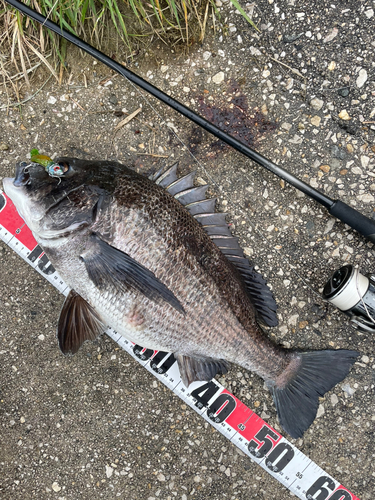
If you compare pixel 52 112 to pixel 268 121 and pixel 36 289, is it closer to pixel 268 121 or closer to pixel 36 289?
pixel 36 289

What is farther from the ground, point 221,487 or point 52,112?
point 52,112

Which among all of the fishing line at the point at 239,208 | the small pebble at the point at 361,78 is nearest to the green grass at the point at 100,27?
the fishing line at the point at 239,208

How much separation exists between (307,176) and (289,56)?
807 mm

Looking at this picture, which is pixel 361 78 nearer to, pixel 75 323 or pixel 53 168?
pixel 53 168

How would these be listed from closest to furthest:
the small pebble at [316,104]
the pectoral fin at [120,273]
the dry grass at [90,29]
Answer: the pectoral fin at [120,273] → the dry grass at [90,29] → the small pebble at [316,104]

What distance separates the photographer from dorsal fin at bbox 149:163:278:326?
7.06 feet

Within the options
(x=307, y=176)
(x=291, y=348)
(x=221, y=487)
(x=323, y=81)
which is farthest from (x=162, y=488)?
(x=323, y=81)

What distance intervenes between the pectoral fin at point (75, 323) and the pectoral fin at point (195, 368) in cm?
56

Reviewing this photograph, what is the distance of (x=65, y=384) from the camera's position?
247cm

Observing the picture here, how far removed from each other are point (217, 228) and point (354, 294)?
0.92 meters

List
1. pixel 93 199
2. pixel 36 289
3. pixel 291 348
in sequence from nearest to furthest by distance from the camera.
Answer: pixel 93 199
pixel 291 348
pixel 36 289

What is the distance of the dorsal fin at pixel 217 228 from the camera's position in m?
2.15

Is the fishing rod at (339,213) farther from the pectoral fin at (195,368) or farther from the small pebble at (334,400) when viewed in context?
the pectoral fin at (195,368)

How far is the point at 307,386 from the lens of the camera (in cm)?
220
